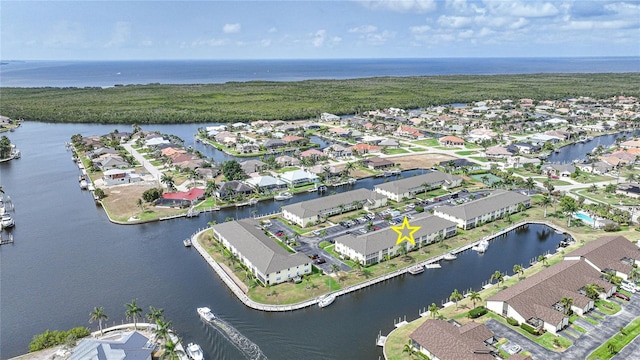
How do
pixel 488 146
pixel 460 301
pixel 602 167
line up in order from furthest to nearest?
pixel 488 146, pixel 602 167, pixel 460 301

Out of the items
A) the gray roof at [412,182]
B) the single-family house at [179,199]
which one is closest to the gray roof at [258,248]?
the single-family house at [179,199]

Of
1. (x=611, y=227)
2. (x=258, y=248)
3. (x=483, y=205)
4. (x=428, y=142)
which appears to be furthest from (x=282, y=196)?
(x=428, y=142)

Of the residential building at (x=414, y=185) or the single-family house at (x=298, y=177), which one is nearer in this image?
the residential building at (x=414, y=185)

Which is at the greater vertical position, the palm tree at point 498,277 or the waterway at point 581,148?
the waterway at point 581,148

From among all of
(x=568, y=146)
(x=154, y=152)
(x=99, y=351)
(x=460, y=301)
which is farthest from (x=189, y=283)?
(x=568, y=146)

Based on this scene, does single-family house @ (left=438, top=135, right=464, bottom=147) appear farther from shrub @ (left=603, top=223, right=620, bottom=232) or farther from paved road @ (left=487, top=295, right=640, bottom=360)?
paved road @ (left=487, top=295, right=640, bottom=360)

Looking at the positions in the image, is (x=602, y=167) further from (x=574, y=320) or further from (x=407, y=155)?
(x=574, y=320)

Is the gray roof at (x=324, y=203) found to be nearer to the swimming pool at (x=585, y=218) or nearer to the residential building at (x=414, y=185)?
the residential building at (x=414, y=185)
